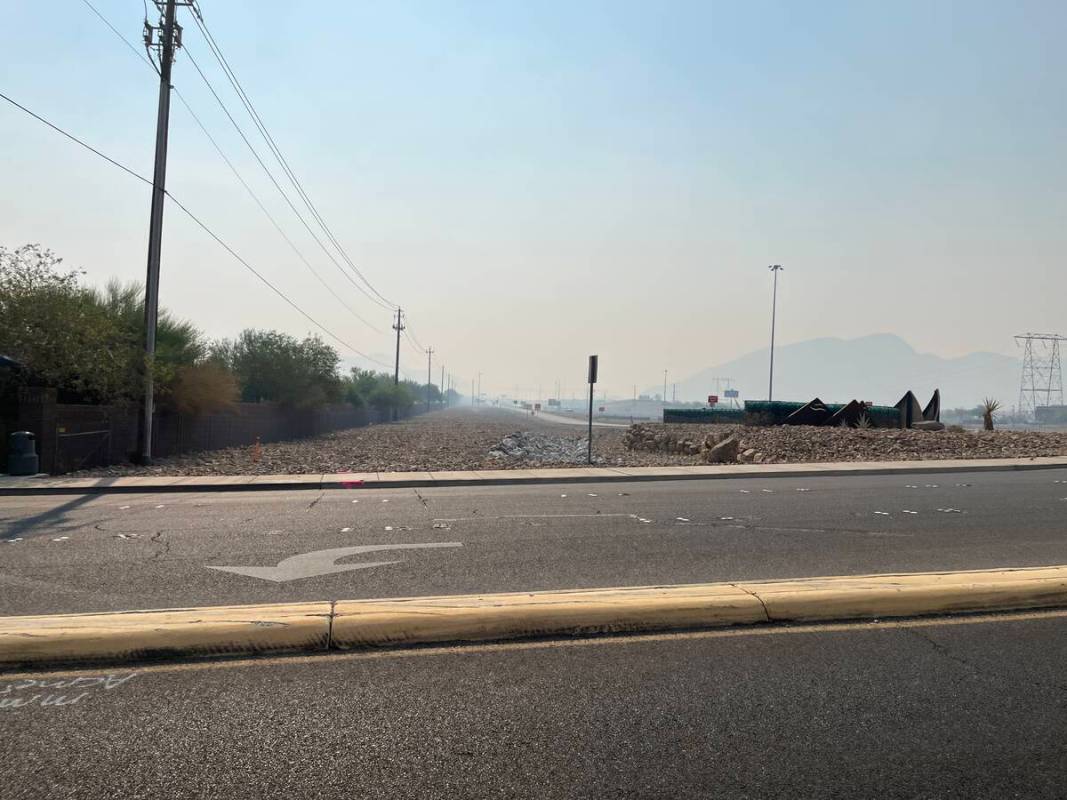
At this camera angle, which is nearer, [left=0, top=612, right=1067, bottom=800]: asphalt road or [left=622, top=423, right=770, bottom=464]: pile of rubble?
[left=0, top=612, right=1067, bottom=800]: asphalt road

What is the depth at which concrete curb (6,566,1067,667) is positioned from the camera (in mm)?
5008

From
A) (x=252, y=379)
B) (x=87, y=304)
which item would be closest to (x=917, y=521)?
(x=87, y=304)

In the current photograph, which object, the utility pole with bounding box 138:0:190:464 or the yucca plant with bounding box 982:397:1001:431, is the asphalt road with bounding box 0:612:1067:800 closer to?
the utility pole with bounding box 138:0:190:464

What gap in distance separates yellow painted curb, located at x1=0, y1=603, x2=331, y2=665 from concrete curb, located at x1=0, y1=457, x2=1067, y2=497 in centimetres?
1089

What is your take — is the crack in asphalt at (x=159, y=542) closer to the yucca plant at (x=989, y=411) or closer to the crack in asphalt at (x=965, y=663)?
the crack in asphalt at (x=965, y=663)

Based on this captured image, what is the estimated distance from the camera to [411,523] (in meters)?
10.9

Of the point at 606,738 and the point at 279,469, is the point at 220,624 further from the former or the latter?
the point at 279,469

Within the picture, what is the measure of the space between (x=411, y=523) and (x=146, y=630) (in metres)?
5.86

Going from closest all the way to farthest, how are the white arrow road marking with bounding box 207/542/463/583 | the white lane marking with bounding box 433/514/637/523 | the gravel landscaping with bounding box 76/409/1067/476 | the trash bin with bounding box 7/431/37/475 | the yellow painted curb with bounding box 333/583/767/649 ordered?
the yellow painted curb with bounding box 333/583/767/649 < the white arrow road marking with bounding box 207/542/463/583 < the white lane marking with bounding box 433/514/637/523 < the trash bin with bounding box 7/431/37/475 < the gravel landscaping with bounding box 76/409/1067/476

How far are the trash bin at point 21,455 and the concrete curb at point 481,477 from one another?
0.48 metres

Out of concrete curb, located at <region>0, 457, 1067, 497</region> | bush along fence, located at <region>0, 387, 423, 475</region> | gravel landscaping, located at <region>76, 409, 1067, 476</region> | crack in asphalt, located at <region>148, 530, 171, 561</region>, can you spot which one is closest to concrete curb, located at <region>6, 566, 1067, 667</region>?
crack in asphalt, located at <region>148, 530, 171, 561</region>

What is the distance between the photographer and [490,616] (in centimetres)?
549

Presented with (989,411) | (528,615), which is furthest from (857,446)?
(528,615)

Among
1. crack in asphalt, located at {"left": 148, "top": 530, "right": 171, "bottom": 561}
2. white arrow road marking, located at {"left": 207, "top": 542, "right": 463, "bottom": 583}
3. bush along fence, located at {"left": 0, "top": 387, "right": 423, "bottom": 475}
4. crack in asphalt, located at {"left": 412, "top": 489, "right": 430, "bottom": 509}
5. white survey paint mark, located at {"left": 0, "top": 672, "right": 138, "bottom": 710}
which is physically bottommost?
crack in asphalt, located at {"left": 148, "top": 530, "right": 171, "bottom": 561}
